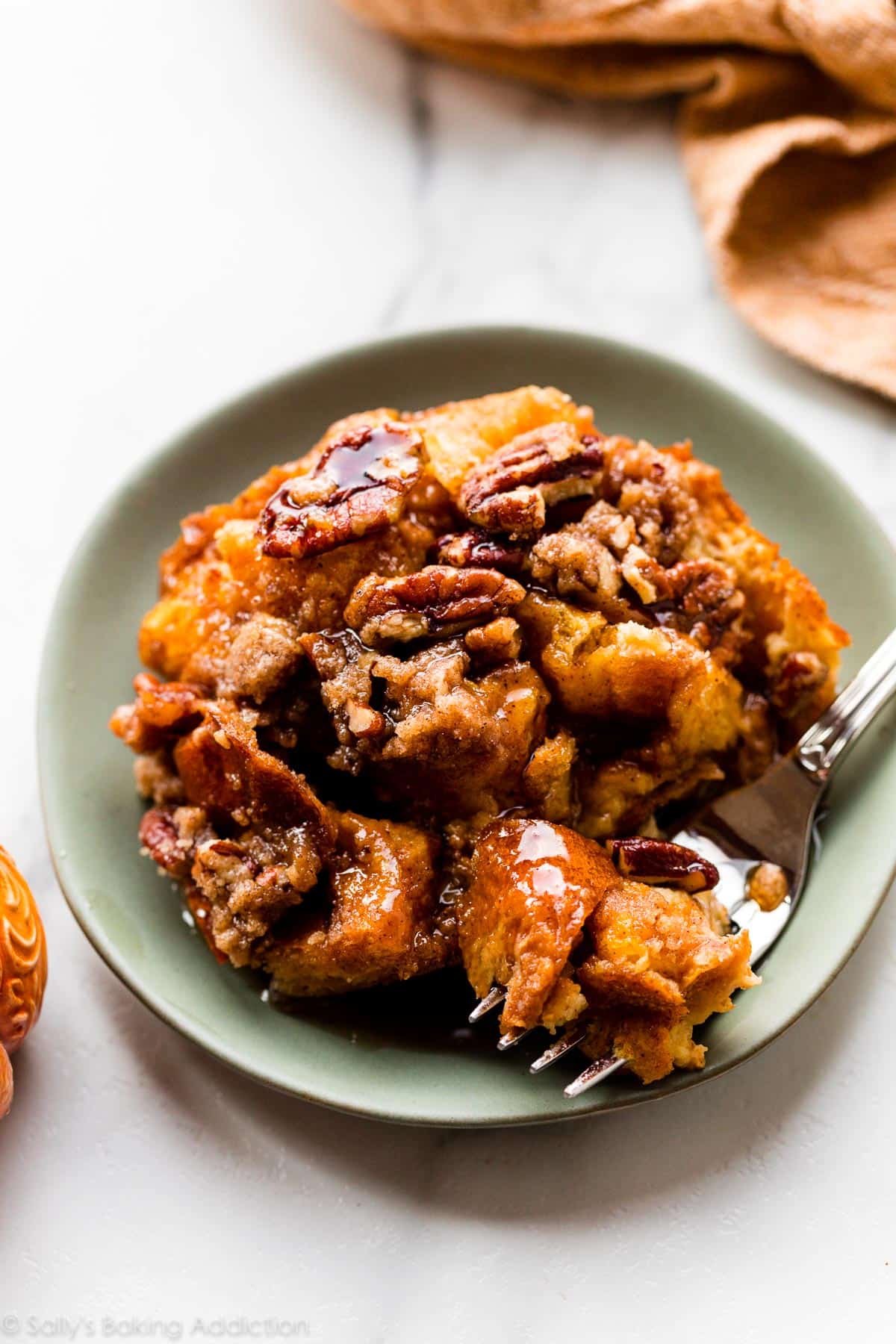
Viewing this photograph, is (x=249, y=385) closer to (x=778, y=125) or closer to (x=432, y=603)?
(x=432, y=603)

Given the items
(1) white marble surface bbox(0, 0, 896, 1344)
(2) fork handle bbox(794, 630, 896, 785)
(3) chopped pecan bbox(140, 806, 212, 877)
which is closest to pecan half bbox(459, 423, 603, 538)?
(2) fork handle bbox(794, 630, 896, 785)

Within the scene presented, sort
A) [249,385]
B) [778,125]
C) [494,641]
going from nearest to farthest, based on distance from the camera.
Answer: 1. [494,641]
2. [249,385]
3. [778,125]

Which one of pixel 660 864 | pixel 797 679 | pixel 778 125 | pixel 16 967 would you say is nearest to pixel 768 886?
pixel 660 864

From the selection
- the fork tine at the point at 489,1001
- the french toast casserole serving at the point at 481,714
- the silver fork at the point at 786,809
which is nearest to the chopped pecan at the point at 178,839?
the french toast casserole serving at the point at 481,714

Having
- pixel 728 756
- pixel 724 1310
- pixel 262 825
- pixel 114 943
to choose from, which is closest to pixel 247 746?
pixel 262 825

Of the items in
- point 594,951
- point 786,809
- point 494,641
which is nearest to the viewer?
point 594,951

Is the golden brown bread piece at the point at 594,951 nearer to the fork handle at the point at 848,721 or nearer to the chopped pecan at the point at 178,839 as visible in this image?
the fork handle at the point at 848,721

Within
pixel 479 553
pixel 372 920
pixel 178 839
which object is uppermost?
pixel 479 553

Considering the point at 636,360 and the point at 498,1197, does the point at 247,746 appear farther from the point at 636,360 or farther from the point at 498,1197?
the point at 636,360

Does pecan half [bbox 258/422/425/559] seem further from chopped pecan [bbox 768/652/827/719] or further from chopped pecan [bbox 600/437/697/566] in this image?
chopped pecan [bbox 768/652/827/719]
